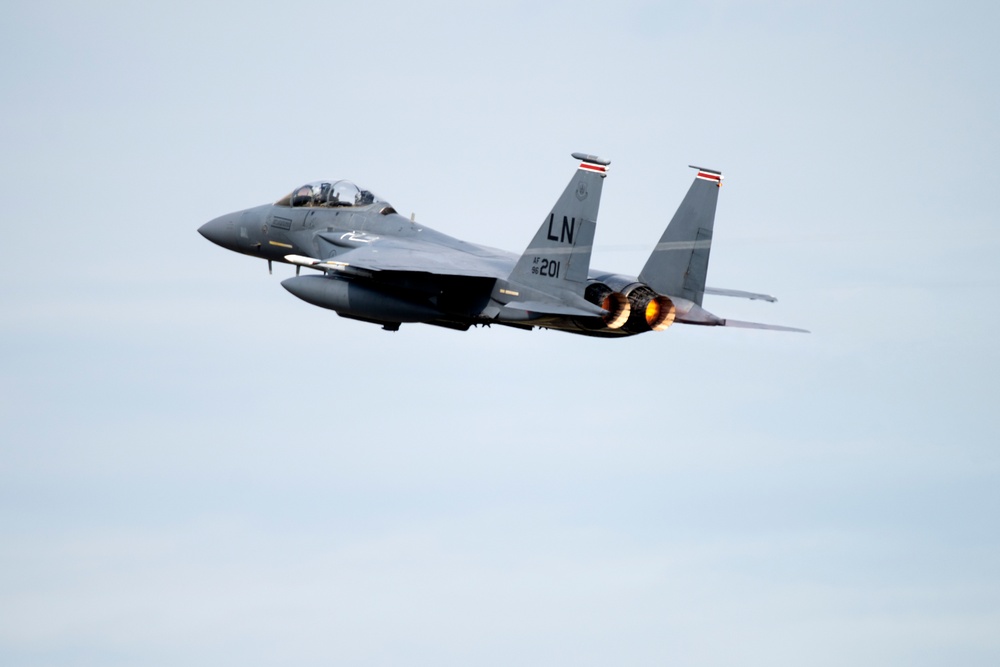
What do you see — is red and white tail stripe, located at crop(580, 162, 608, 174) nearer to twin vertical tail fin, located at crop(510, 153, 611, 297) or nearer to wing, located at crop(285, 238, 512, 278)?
twin vertical tail fin, located at crop(510, 153, 611, 297)

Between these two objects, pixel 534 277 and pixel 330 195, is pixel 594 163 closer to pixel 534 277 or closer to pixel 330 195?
pixel 534 277

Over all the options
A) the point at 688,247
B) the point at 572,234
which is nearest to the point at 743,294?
the point at 688,247

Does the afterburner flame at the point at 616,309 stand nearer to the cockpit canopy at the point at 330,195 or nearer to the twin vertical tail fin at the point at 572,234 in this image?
the twin vertical tail fin at the point at 572,234

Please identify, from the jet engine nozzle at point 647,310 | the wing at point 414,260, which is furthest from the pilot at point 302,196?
the jet engine nozzle at point 647,310

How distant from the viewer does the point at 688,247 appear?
33312 millimetres

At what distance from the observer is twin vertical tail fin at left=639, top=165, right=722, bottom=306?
33.1m

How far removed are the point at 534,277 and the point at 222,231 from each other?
33.0 feet

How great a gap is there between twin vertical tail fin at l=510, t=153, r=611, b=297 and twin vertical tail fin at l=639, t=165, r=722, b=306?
2154mm

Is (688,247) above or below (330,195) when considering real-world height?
below

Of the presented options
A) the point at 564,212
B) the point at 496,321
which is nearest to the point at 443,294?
the point at 496,321

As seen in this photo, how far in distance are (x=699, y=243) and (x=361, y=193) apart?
8.13 m

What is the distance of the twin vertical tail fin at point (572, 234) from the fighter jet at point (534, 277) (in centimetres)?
2

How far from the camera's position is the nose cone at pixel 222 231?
38875 mm

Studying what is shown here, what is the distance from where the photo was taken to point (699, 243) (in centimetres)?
3338
